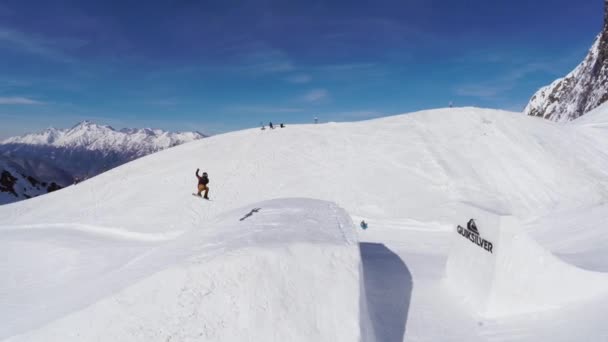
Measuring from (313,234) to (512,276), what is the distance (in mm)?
4464

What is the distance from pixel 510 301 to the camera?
23.8ft

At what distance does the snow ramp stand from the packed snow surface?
0.47 feet

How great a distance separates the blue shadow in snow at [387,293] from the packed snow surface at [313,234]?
0.22 ft

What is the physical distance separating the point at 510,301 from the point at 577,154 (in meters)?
23.3

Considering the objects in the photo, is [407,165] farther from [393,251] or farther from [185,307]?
[185,307]

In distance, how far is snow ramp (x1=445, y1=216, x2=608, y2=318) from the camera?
258 inches

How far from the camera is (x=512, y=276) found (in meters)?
7.38

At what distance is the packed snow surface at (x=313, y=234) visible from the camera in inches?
203

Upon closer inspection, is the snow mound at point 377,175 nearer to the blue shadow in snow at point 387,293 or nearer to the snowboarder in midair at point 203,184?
the snowboarder in midair at point 203,184

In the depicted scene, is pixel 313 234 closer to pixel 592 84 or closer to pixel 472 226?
pixel 472 226

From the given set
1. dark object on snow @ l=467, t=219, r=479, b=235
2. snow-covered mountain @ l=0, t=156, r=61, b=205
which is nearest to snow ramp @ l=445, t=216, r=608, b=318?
dark object on snow @ l=467, t=219, r=479, b=235

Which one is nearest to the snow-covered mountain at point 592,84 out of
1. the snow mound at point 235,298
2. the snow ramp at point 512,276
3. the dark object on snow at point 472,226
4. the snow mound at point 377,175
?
the snow mound at point 377,175

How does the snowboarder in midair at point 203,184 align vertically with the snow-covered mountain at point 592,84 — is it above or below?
below

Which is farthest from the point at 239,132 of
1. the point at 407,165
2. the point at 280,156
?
the point at 407,165
